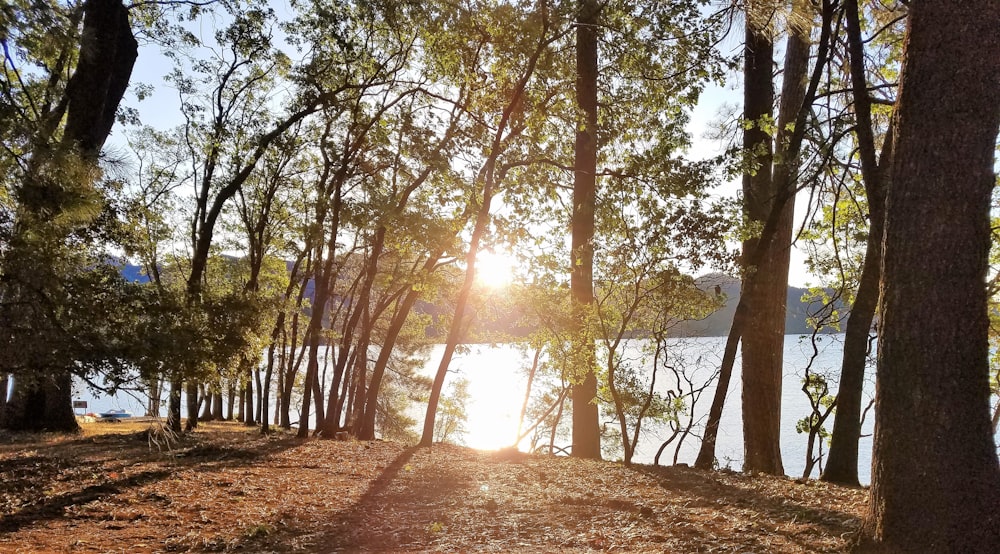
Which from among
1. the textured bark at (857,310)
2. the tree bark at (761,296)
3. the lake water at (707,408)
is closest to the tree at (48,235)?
the tree bark at (761,296)

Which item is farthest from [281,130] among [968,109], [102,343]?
[968,109]

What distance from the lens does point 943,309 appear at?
11.2 ft

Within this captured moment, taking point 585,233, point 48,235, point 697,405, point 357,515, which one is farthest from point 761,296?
point 697,405

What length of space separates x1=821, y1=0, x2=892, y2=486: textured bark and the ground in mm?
858

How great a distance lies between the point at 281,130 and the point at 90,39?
7.61 metres

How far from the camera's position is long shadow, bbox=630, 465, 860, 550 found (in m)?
4.71

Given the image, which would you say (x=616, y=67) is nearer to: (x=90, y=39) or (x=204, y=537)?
(x=90, y=39)

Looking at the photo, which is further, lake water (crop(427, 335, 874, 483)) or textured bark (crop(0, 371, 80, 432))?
lake water (crop(427, 335, 874, 483))

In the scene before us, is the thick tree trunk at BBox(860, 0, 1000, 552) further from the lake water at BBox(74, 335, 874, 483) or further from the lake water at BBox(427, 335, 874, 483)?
the lake water at BBox(427, 335, 874, 483)

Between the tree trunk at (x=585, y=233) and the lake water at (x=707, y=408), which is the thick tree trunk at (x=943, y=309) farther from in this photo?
the lake water at (x=707, y=408)

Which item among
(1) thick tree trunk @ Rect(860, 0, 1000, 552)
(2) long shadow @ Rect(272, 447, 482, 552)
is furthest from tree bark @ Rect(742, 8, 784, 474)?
(1) thick tree trunk @ Rect(860, 0, 1000, 552)

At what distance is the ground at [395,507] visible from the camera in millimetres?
4801

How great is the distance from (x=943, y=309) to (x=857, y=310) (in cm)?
450

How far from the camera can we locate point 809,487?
21.2 feet
